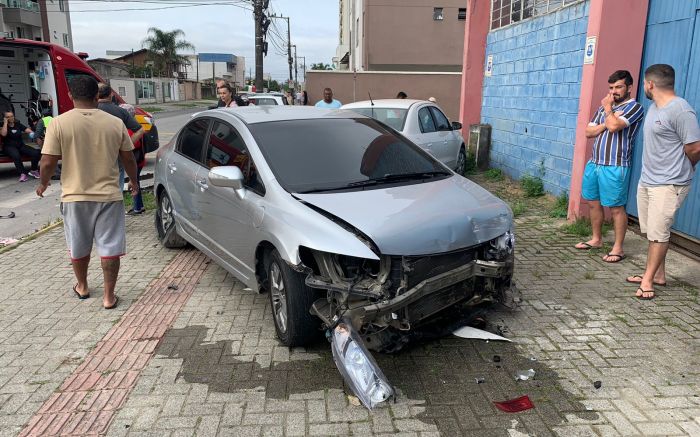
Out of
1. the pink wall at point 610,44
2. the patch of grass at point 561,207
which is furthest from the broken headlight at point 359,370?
the patch of grass at point 561,207

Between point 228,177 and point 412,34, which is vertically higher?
point 412,34

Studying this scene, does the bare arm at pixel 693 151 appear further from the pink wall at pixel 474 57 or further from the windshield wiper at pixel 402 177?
the pink wall at pixel 474 57

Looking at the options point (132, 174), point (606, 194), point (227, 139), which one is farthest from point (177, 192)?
point (606, 194)

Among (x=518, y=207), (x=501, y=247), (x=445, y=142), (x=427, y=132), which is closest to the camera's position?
(x=501, y=247)

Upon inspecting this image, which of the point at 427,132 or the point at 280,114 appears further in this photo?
the point at 427,132

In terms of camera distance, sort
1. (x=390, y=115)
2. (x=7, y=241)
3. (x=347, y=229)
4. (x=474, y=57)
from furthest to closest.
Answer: (x=474, y=57) → (x=390, y=115) → (x=7, y=241) → (x=347, y=229)

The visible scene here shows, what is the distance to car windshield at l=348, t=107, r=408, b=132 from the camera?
8672mm

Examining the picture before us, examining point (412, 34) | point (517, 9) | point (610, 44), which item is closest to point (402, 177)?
point (610, 44)

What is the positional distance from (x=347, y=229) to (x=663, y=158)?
3.01m

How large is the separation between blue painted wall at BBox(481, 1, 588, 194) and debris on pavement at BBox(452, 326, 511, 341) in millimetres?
4546

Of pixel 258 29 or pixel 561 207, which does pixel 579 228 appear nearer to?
pixel 561 207

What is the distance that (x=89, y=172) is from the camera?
4.42 meters

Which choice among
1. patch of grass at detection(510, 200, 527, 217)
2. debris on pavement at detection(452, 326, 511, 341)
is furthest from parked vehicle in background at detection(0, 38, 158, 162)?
debris on pavement at detection(452, 326, 511, 341)

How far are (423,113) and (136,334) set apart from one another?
20.5ft
